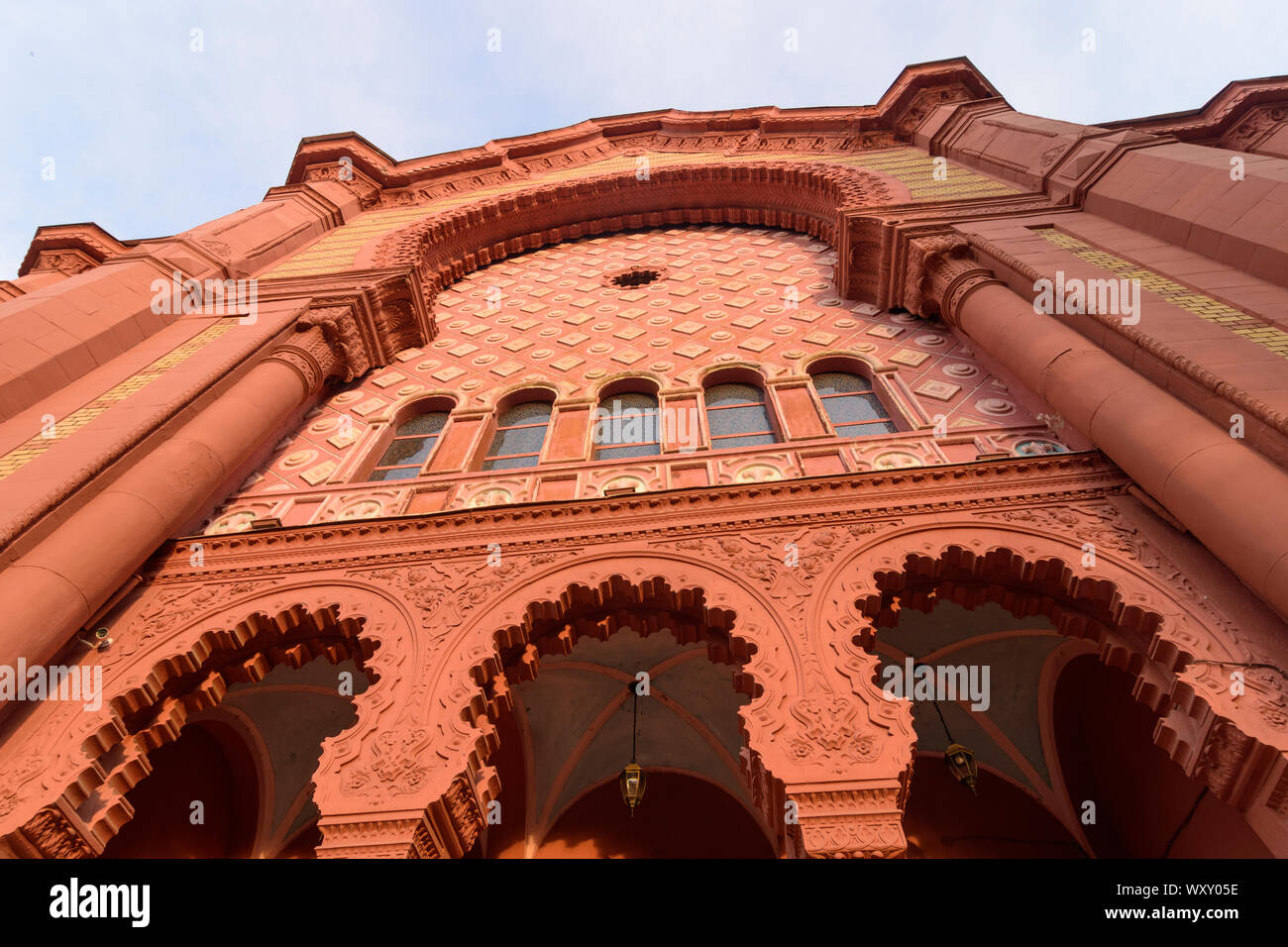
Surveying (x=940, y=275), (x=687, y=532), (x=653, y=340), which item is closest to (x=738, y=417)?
(x=653, y=340)

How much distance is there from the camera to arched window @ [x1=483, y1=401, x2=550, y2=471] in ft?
24.7

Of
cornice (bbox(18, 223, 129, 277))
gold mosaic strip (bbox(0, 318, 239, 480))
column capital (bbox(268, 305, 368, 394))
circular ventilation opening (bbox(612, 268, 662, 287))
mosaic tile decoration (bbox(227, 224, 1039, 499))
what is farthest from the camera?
cornice (bbox(18, 223, 129, 277))

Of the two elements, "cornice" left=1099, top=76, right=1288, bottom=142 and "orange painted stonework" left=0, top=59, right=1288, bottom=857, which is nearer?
"orange painted stonework" left=0, top=59, right=1288, bottom=857

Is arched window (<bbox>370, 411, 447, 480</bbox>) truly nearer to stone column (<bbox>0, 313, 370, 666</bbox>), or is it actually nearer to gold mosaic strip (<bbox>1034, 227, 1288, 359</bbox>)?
stone column (<bbox>0, 313, 370, 666</bbox>)

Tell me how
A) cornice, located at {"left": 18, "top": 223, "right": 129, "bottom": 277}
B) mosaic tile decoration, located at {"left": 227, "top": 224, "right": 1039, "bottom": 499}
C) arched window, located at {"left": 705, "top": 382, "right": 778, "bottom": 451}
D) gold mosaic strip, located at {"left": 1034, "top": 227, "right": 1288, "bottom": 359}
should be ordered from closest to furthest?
1. gold mosaic strip, located at {"left": 1034, "top": 227, "right": 1288, "bottom": 359}
2. arched window, located at {"left": 705, "top": 382, "right": 778, "bottom": 451}
3. mosaic tile decoration, located at {"left": 227, "top": 224, "right": 1039, "bottom": 499}
4. cornice, located at {"left": 18, "top": 223, "right": 129, "bottom": 277}

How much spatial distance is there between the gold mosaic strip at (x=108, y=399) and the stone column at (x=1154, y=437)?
7803mm

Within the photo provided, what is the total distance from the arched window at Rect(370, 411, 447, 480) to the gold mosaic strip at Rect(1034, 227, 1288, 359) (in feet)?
21.7

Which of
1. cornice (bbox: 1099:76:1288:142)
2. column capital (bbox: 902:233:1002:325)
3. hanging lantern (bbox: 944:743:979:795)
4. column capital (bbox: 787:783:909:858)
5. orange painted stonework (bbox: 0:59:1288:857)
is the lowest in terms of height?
column capital (bbox: 787:783:909:858)

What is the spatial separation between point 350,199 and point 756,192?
281 inches

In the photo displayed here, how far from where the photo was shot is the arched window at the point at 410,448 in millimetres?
7582

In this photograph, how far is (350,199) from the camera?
43.6 ft

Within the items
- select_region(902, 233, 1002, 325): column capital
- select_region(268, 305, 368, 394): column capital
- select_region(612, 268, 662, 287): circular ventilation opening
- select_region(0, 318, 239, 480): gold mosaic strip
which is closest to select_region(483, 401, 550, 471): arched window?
select_region(268, 305, 368, 394): column capital

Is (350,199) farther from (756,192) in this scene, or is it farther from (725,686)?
(725,686)

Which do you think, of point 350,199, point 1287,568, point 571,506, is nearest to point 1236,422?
point 1287,568
